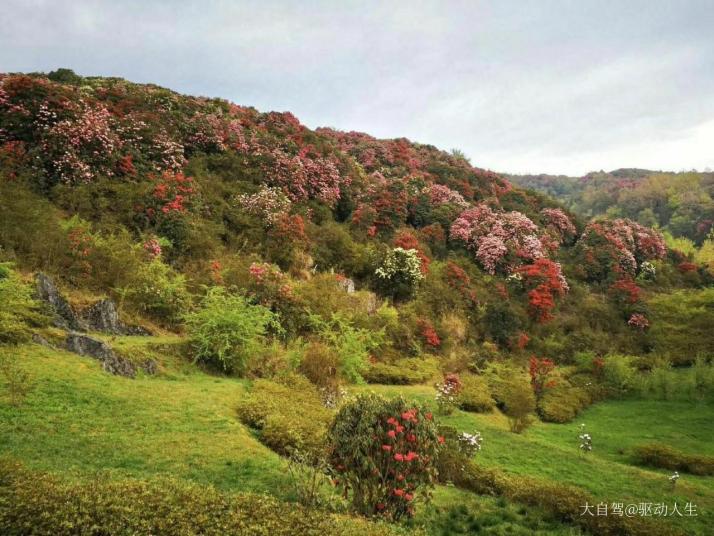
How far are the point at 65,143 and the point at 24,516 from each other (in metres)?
21.5

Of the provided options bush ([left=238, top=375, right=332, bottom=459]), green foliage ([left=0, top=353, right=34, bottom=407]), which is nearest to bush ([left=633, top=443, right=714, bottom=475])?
bush ([left=238, top=375, right=332, bottom=459])

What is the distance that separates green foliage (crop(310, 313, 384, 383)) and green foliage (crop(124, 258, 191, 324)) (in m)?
5.21

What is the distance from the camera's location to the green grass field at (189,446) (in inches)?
291

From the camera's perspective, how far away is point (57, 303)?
13188 millimetres

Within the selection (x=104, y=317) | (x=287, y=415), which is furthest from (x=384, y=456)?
(x=104, y=317)

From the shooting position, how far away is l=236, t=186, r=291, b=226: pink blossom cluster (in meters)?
25.7

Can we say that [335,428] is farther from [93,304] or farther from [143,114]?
[143,114]

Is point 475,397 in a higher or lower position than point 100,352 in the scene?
lower

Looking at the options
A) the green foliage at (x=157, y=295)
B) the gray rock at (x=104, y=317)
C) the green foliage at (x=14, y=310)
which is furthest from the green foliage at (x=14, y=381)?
the green foliage at (x=157, y=295)

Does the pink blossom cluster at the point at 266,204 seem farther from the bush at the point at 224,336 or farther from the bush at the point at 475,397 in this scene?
the bush at the point at 475,397

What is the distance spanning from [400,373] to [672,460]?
32.9 feet

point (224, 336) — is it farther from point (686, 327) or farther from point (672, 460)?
point (686, 327)

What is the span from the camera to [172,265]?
67.0 ft

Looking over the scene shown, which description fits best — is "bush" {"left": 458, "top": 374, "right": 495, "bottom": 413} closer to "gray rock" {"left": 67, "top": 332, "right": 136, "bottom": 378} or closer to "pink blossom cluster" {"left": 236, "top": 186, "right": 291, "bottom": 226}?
"gray rock" {"left": 67, "top": 332, "right": 136, "bottom": 378}
